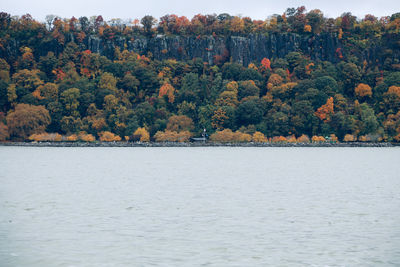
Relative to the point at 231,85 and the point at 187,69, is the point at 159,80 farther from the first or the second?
the point at 231,85

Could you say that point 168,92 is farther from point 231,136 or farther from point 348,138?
point 348,138

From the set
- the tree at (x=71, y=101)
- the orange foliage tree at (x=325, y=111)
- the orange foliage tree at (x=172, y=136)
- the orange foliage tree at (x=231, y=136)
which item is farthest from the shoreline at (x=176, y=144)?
the tree at (x=71, y=101)

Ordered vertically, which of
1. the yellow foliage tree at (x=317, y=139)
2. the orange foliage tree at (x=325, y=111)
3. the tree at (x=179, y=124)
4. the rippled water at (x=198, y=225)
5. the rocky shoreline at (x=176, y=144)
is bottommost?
the rippled water at (x=198, y=225)

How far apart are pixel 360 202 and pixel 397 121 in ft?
423

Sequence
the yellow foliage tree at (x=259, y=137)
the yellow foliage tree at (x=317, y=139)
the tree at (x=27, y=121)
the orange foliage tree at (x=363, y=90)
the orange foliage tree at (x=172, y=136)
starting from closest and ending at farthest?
the yellow foliage tree at (x=317, y=139) → the tree at (x=27, y=121) → the yellow foliage tree at (x=259, y=137) → the orange foliage tree at (x=172, y=136) → the orange foliage tree at (x=363, y=90)

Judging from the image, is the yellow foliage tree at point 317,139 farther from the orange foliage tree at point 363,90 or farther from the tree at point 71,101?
the tree at point 71,101

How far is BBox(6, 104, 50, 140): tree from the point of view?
15738 cm

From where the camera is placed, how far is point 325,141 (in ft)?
516

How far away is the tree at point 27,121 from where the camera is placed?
516ft

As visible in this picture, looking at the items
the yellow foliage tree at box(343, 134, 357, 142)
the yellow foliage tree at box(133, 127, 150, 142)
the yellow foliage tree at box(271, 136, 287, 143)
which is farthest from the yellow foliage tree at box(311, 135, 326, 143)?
the yellow foliage tree at box(133, 127, 150, 142)

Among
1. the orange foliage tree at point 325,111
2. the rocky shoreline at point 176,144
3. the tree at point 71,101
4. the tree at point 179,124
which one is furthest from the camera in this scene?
the tree at point 71,101

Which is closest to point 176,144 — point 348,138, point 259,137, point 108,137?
point 108,137

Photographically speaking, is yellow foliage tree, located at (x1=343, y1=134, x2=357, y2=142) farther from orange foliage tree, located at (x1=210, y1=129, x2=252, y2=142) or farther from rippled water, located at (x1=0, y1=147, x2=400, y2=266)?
rippled water, located at (x1=0, y1=147, x2=400, y2=266)

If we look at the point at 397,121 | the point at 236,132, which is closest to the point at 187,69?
the point at 236,132
